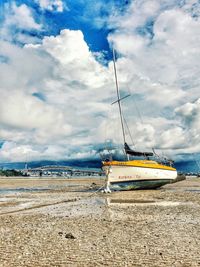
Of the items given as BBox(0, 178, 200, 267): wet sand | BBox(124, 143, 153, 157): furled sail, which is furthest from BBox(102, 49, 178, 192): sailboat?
BBox(0, 178, 200, 267): wet sand

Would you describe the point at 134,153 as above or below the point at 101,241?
above

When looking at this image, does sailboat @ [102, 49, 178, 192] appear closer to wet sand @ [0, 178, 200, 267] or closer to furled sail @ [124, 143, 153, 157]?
furled sail @ [124, 143, 153, 157]

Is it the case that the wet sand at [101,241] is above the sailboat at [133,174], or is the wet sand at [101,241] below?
below

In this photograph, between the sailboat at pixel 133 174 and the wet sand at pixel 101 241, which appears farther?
the sailboat at pixel 133 174

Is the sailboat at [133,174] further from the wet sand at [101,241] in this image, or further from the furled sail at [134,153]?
the wet sand at [101,241]

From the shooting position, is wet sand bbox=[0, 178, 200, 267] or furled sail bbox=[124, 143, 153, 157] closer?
wet sand bbox=[0, 178, 200, 267]

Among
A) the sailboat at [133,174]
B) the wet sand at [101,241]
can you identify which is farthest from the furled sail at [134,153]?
the wet sand at [101,241]

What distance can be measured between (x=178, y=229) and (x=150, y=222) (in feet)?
6.45

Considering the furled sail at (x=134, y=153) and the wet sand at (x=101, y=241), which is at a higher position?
the furled sail at (x=134, y=153)

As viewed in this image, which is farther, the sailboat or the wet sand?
the sailboat

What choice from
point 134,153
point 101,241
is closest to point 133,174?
point 134,153

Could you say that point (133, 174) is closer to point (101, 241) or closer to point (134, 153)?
point (134, 153)

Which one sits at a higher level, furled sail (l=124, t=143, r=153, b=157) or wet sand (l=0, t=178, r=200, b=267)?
furled sail (l=124, t=143, r=153, b=157)

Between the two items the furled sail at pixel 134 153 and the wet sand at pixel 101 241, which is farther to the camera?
the furled sail at pixel 134 153
